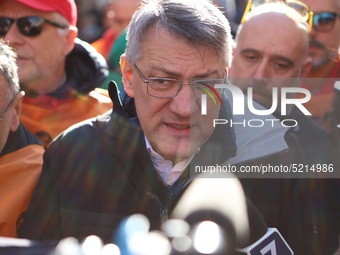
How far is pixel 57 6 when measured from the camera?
432 centimetres

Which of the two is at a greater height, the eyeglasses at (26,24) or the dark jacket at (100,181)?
the eyeglasses at (26,24)

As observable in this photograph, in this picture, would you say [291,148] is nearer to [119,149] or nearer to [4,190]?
[119,149]

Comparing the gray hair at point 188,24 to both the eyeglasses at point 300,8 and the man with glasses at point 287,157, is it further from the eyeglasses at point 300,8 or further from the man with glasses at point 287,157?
the eyeglasses at point 300,8

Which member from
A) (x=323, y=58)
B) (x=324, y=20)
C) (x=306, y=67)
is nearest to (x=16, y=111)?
(x=306, y=67)

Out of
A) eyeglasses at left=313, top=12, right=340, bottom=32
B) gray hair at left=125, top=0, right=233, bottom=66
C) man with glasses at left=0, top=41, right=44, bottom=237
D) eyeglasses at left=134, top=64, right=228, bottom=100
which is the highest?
gray hair at left=125, top=0, right=233, bottom=66

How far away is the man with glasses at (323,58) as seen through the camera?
3463 millimetres

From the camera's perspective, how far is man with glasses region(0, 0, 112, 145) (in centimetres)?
416

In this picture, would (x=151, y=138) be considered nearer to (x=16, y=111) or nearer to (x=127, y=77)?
(x=127, y=77)

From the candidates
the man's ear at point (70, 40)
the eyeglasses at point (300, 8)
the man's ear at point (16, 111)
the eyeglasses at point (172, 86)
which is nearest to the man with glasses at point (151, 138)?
the eyeglasses at point (172, 86)

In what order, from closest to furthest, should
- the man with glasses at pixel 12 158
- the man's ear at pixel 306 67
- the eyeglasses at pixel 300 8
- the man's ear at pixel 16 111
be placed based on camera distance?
the man with glasses at pixel 12 158, the man's ear at pixel 16 111, the man's ear at pixel 306 67, the eyeglasses at pixel 300 8

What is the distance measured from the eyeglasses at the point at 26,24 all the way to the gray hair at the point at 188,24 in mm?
1359

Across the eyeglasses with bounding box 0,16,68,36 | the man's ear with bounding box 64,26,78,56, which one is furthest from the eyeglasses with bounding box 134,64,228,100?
the man's ear with bounding box 64,26,78,56

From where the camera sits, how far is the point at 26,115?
4.18 m

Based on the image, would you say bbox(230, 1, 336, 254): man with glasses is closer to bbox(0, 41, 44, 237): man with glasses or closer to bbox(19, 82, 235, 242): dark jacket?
bbox(19, 82, 235, 242): dark jacket
